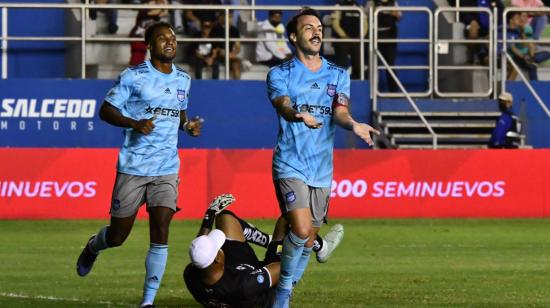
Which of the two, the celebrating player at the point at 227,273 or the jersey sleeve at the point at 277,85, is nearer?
the celebrating player at the point at 227,273

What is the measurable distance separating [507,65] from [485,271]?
617 inches

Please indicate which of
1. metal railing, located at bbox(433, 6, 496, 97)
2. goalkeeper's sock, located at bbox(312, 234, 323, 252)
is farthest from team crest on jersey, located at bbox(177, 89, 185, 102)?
metal railing, located at bbox(433, 6, 496, 97)

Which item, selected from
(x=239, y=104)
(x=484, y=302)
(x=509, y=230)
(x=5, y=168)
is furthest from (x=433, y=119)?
(x=484, y=302)

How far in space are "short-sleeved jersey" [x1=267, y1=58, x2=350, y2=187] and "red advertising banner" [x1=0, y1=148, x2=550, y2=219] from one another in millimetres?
13871

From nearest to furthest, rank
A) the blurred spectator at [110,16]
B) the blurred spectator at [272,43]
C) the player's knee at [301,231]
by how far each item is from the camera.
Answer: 1. the player's knee at [301,231]
2. the blurred spectator at [272,43]
3. the blurred spectator at [110,16]

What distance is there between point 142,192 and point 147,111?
738mm

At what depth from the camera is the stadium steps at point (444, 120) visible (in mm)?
30859

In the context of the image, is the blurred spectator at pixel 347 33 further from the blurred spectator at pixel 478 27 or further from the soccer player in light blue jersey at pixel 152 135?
the soccer player in light blue jersey at pixel 152 135

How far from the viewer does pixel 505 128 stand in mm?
28922

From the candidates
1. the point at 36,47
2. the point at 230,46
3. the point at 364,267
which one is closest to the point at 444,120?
the point at 230,46

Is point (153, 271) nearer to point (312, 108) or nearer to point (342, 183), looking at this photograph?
point (312, 108)

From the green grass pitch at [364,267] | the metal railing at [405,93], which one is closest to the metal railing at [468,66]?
the metal railing at [405,93]

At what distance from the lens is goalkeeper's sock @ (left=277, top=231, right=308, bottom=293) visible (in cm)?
1223

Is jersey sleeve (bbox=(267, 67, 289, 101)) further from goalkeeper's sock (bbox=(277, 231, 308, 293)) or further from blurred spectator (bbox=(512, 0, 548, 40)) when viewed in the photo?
blurred spectator (bbox=(512, 0, 548, 40))
